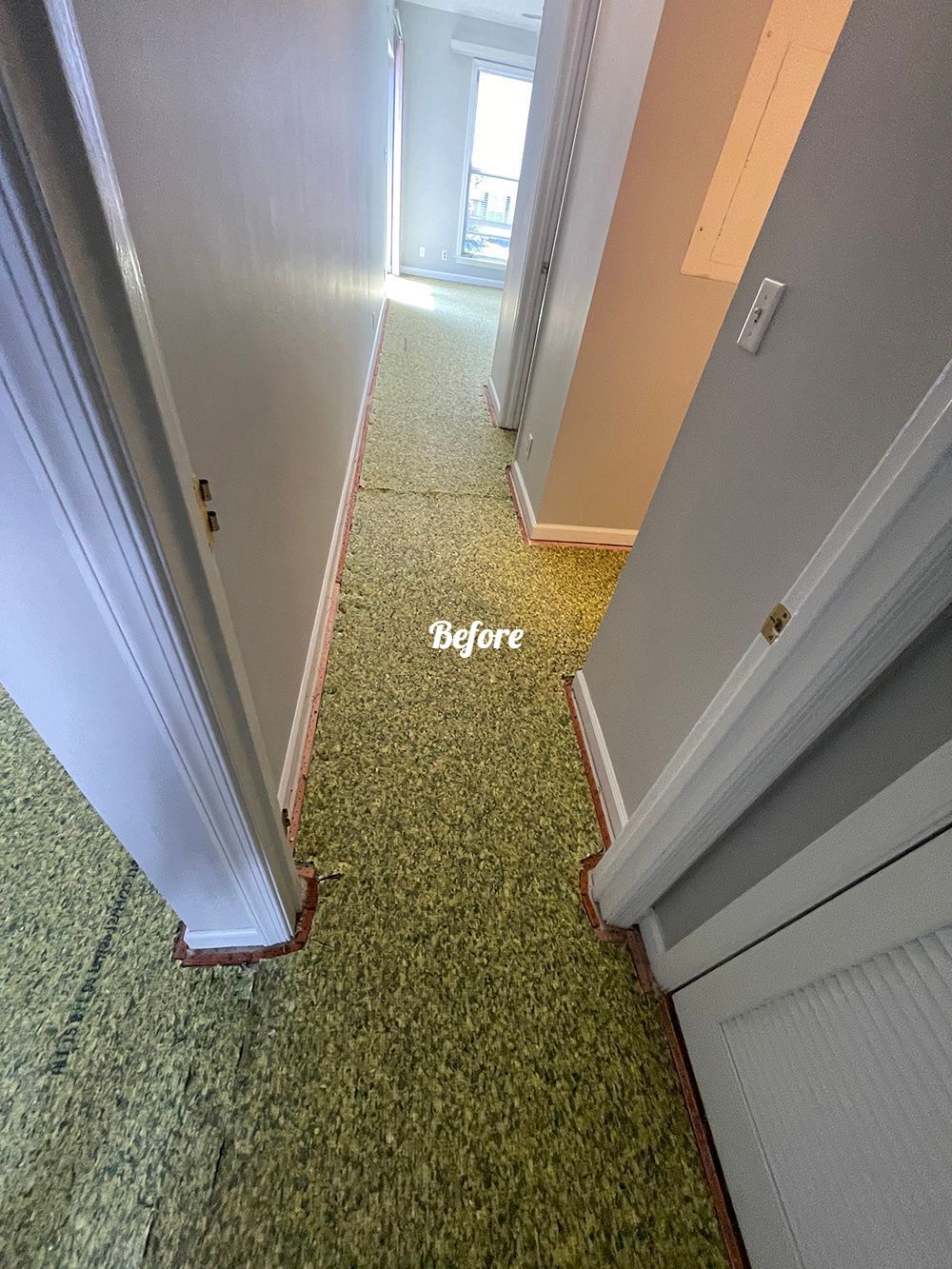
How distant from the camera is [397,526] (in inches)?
92.9

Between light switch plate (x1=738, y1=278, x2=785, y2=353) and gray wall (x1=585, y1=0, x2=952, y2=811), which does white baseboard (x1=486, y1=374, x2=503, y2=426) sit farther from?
light switch plate (x1=738, y1=278, x2=785, y2=353)

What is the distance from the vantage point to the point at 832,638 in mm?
637

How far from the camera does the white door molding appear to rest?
0.35 metres

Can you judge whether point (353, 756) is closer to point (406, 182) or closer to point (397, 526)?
point (397, 526)

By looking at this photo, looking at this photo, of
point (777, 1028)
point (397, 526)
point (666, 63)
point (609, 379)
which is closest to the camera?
point (777, 1028)

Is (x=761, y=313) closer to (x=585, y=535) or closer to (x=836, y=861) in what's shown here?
(x=836, y=861)

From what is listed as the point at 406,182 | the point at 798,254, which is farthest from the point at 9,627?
the point at 406,182

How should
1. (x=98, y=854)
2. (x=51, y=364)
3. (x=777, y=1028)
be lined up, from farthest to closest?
(x=98, y=854), (x=777, y=1028), (x=51, y=364)

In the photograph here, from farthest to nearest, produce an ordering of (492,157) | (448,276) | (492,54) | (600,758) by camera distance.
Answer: (448,276)
(492,157)
(492,54)
(600,758)

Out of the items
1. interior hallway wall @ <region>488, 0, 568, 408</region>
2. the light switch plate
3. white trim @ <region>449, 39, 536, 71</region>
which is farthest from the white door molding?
white trim @ <region>449, 39, 536, 71</region>

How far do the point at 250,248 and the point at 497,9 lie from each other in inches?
265

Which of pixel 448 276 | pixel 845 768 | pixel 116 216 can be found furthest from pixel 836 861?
pixel 448 276

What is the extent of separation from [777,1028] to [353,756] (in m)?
1.07

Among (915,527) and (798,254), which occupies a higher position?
(798,254)
